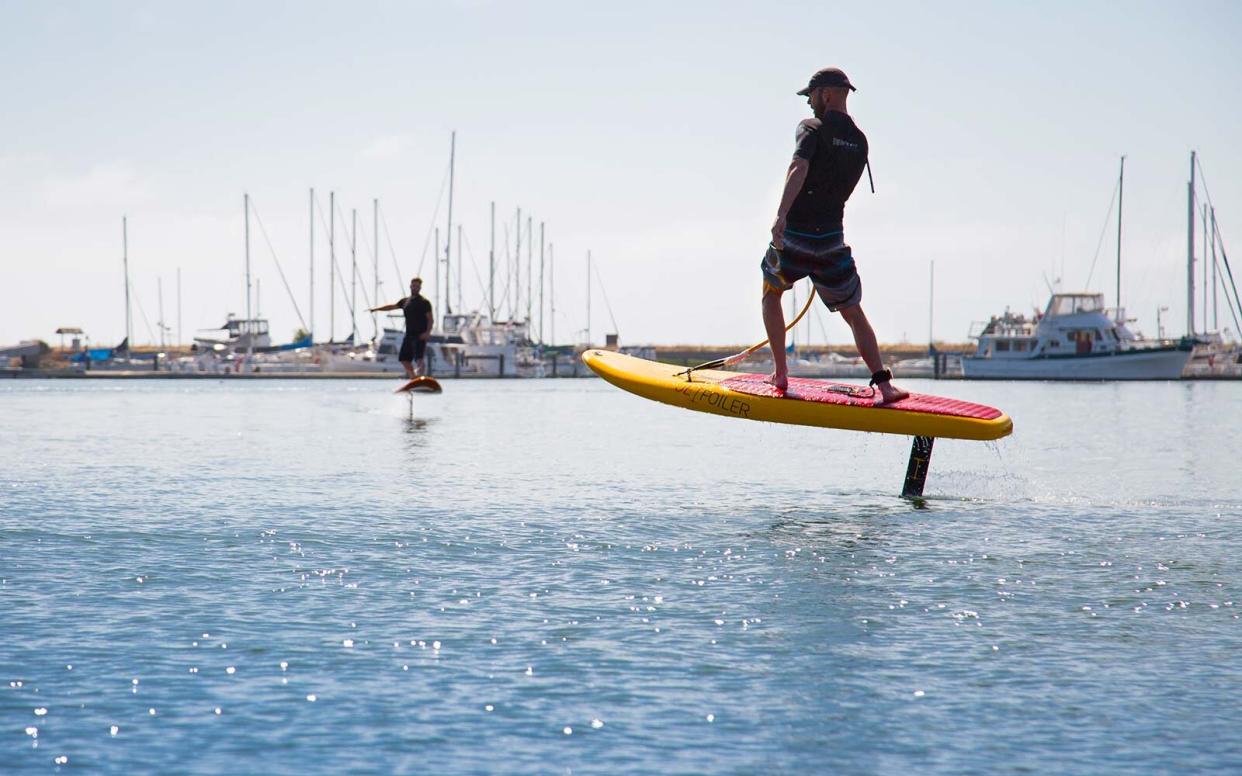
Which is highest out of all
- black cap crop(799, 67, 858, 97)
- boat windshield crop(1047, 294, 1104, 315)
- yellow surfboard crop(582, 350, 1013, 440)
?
boat windshield crop(1047, 294, 1104, 315)

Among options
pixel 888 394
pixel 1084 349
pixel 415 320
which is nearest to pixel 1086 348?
pixel 1084 349

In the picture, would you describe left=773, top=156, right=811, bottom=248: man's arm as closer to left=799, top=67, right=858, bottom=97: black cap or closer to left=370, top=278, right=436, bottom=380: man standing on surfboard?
left=799, top=67, right=858, bottom=97: black cap

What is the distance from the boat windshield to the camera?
78.6 m

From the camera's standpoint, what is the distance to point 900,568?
8078 mm

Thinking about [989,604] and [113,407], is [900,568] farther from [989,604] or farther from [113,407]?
[113,407]

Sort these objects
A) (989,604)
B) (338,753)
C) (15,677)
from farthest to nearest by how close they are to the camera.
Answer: (989,604) → (15,677) → (338,753)

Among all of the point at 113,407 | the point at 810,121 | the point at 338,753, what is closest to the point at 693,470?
the point at 810,121

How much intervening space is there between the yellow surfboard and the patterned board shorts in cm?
85

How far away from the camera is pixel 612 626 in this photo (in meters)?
6.23

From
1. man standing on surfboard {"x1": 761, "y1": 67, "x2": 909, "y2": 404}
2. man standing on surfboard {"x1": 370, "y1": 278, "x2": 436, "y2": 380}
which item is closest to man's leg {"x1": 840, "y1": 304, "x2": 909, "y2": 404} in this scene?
man standing on surfboard {"x1": 761, "y1": 67, "x2": 909, "y2": 404}

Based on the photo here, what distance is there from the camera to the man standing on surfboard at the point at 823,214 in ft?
31.7

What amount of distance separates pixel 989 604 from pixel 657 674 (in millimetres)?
2451

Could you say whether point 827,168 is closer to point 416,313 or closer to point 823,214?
point 823,214

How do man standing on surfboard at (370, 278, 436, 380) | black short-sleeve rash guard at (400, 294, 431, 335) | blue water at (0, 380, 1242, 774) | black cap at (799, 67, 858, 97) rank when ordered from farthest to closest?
1. black short-sleeve rash guard at (400, 294, 431, 335)
2. man standing on surfboard at (370, 278, 436, 380)
3. black cap at (799, 67, 858, 97)
4. blue water at (0, 380, 1242, 774)
